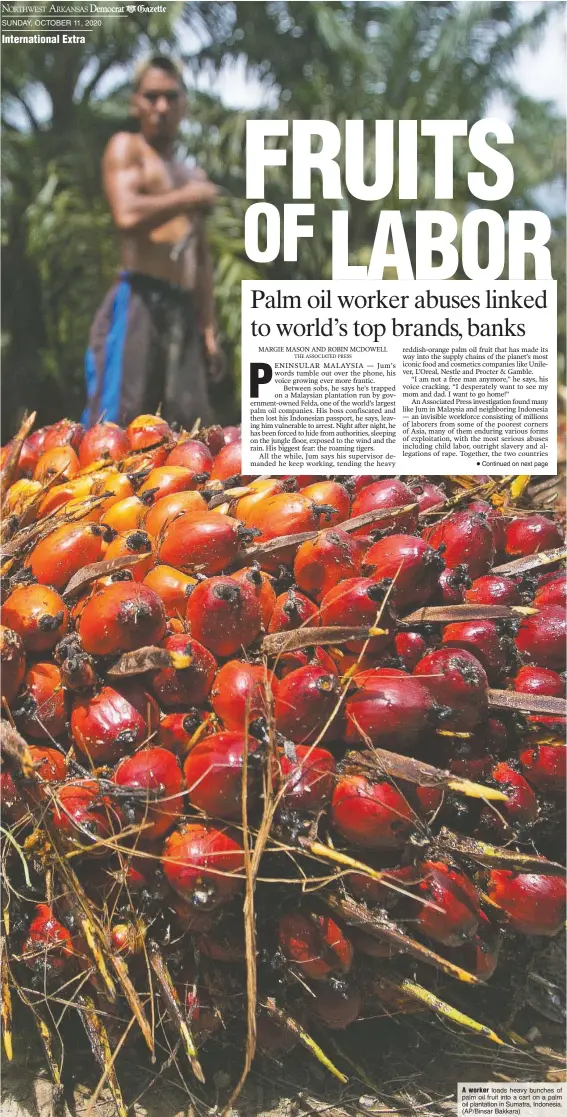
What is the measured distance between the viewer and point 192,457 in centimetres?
215

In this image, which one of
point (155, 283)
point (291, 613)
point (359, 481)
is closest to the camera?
point (291, 613)

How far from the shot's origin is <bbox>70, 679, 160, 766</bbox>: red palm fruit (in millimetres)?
1574

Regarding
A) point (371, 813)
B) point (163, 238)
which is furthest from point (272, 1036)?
point (163, 238)

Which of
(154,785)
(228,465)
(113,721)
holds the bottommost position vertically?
(154,785)

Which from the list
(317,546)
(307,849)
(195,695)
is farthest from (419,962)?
(317,546)

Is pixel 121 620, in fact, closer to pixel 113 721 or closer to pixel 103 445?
pixel 113 721

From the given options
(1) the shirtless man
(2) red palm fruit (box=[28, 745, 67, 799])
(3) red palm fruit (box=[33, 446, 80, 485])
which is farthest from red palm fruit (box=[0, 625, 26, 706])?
(1) the shirtless man

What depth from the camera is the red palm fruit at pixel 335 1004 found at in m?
1.68

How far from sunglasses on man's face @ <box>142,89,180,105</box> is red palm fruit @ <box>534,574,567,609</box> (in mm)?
2812

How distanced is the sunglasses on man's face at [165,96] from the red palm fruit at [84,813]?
123 inches

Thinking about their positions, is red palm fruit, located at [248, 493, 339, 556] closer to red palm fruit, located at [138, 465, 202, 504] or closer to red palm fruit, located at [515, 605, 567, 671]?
red palm fruit, located at [138, 465, 202, 504]

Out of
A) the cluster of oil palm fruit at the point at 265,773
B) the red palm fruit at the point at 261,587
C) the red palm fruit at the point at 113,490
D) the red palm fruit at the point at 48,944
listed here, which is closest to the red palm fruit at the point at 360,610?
the cluster of oil palm fruit at the point at 265,773

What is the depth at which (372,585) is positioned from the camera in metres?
1.69

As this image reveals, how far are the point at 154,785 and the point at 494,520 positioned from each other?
0.98 meters
